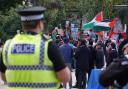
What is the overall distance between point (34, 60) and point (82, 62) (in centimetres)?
1150

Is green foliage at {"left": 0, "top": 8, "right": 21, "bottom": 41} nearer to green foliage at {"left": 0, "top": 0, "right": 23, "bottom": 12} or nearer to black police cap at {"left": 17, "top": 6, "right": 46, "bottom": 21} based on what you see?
green foliage at {"left": 0, "top": 0, "right": 23, "bottom": 12}

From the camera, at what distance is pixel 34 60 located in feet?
15.1

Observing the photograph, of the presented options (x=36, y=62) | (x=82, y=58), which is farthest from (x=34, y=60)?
(x=82, y=58)

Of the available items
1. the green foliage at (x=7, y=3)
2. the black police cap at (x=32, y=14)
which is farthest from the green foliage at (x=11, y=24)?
the black police cap at (x=32, y=14)

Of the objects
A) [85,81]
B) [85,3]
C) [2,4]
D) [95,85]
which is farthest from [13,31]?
[95,85]

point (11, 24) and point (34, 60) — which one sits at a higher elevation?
point (34, 60)

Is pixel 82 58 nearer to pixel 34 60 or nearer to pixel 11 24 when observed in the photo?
pixel 34 60

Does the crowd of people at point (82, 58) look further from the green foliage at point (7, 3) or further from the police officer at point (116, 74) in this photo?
the police officer at point (116, 74)

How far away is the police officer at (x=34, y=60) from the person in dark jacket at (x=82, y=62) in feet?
37.3

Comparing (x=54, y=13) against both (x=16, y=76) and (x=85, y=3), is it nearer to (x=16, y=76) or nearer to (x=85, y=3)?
(x=85, y=3)

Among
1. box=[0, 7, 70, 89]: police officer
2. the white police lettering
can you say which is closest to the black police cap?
box=[0, 7, 70, 89]: police officer

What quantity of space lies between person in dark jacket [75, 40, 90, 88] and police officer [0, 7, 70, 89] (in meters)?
11.4

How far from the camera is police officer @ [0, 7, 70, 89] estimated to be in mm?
4578

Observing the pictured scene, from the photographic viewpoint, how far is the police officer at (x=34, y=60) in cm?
458
